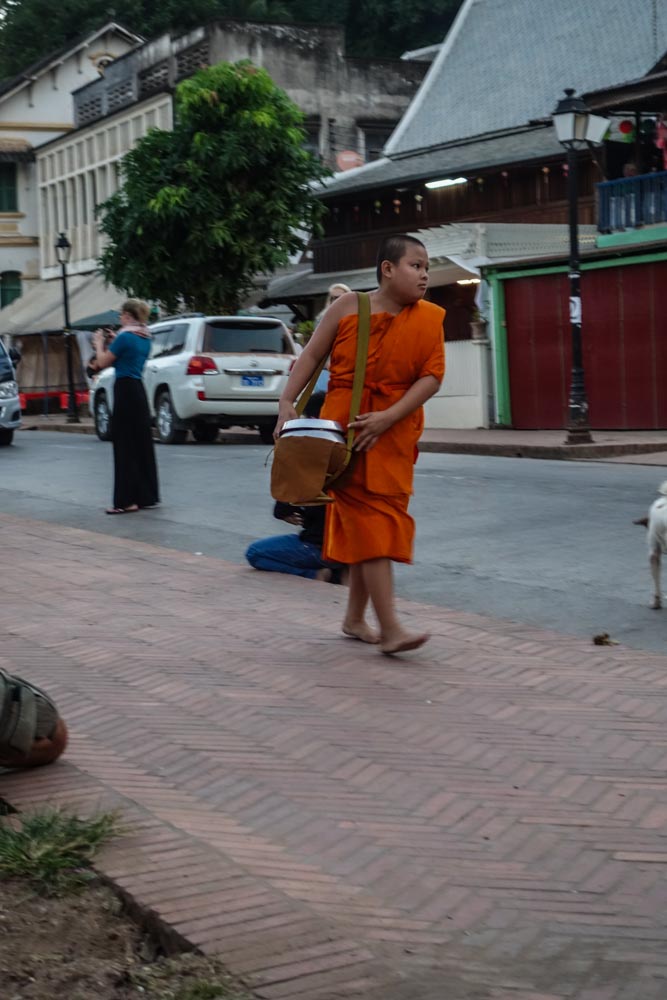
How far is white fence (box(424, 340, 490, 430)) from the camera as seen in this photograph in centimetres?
2492

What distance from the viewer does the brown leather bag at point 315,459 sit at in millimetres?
5656

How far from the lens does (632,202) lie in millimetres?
27828

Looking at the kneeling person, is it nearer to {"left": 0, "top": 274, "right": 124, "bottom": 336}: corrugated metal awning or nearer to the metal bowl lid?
the metal bowl lid

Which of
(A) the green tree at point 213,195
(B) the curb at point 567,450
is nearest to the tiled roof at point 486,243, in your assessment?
(A) the green tree at point 213,195

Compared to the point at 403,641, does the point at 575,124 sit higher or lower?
higher

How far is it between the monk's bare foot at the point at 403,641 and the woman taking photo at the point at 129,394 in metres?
6.52

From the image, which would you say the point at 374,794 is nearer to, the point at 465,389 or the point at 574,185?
the point at 574,185

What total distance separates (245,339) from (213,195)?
12421 millimetres

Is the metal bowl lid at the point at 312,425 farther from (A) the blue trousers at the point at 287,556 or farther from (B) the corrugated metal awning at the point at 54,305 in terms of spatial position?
(B) the corrugated metal awning at the point at 54,305

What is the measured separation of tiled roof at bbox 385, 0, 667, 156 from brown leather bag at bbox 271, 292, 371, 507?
1138 inches

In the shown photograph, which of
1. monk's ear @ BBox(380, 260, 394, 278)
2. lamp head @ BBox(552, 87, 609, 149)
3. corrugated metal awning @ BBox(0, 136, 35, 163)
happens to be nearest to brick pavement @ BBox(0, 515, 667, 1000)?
monk's ear @ BBox(380, 260, 394, 278)

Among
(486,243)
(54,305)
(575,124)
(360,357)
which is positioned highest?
(575,124)

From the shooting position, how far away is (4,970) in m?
3.17

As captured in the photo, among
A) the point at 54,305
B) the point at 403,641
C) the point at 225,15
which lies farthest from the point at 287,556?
the point at 225,15
